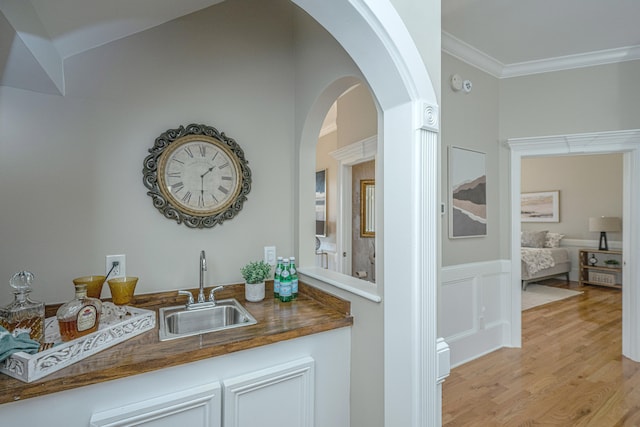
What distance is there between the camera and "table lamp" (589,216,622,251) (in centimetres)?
564

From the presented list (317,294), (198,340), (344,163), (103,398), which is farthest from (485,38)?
(103,398)

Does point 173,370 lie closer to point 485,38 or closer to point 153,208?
point 153,208

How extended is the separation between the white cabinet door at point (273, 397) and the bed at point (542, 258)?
4953 mm

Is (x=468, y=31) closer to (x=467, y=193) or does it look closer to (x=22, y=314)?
(x=467, y=193)

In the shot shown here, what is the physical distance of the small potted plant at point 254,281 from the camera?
5.89 ft

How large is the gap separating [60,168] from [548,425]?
125 inches

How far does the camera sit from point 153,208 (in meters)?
1.70

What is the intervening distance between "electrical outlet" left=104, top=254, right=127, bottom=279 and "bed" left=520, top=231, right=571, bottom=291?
5517mm

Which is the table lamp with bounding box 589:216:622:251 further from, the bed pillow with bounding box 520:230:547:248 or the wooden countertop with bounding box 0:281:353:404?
the wooden countertop with bounding box 0:281:353:404

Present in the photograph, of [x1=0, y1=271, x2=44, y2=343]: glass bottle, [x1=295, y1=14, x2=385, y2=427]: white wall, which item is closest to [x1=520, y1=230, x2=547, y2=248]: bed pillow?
[x1=295, y1=14, x2=385, y2=427]: white wall

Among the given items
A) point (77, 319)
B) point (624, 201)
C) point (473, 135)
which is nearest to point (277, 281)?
point (77, 319)

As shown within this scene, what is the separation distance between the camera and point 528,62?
3084 millimetres

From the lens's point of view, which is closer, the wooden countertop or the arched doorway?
the wooden countertop

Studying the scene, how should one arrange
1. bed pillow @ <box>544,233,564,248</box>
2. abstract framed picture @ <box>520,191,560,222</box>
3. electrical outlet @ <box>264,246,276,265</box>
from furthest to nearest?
abstract framed picture @ <box>520,191,560,222</box> → bed pillow @ <box>544,233,564,248</box> → electrical outlet @ <box>264,246,276,265</box>
